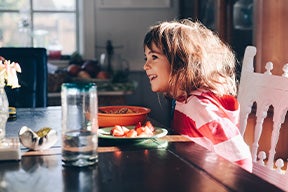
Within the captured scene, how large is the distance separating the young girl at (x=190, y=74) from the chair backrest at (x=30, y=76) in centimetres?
102

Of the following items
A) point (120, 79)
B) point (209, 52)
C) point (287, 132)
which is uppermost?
point (209, 52)

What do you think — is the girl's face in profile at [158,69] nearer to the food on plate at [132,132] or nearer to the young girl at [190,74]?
the young girl at [190,74]

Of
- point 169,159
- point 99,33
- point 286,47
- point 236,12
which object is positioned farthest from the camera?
point 99,33

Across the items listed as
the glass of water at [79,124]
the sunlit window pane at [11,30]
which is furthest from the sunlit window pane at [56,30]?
the glass of water at [79,124]

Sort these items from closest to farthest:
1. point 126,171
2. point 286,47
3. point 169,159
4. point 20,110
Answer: point 126,171 < point 169,159 < point 20,110 < point 286,47

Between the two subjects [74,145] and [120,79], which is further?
[120,79]

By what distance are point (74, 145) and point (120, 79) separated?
2.62 meters

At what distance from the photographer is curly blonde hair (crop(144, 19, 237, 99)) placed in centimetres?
168

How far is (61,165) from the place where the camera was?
46.9 inches

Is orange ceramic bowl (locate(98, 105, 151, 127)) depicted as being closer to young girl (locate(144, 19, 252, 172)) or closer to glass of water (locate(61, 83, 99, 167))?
young girl (locate(144, 19, 252, 172))

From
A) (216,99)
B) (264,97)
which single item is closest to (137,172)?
(216,99)

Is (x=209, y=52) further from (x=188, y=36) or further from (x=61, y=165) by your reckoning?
(x=61, y=165)

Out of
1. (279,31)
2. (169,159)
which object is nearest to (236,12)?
(279,31)

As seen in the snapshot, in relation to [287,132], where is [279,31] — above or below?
above
